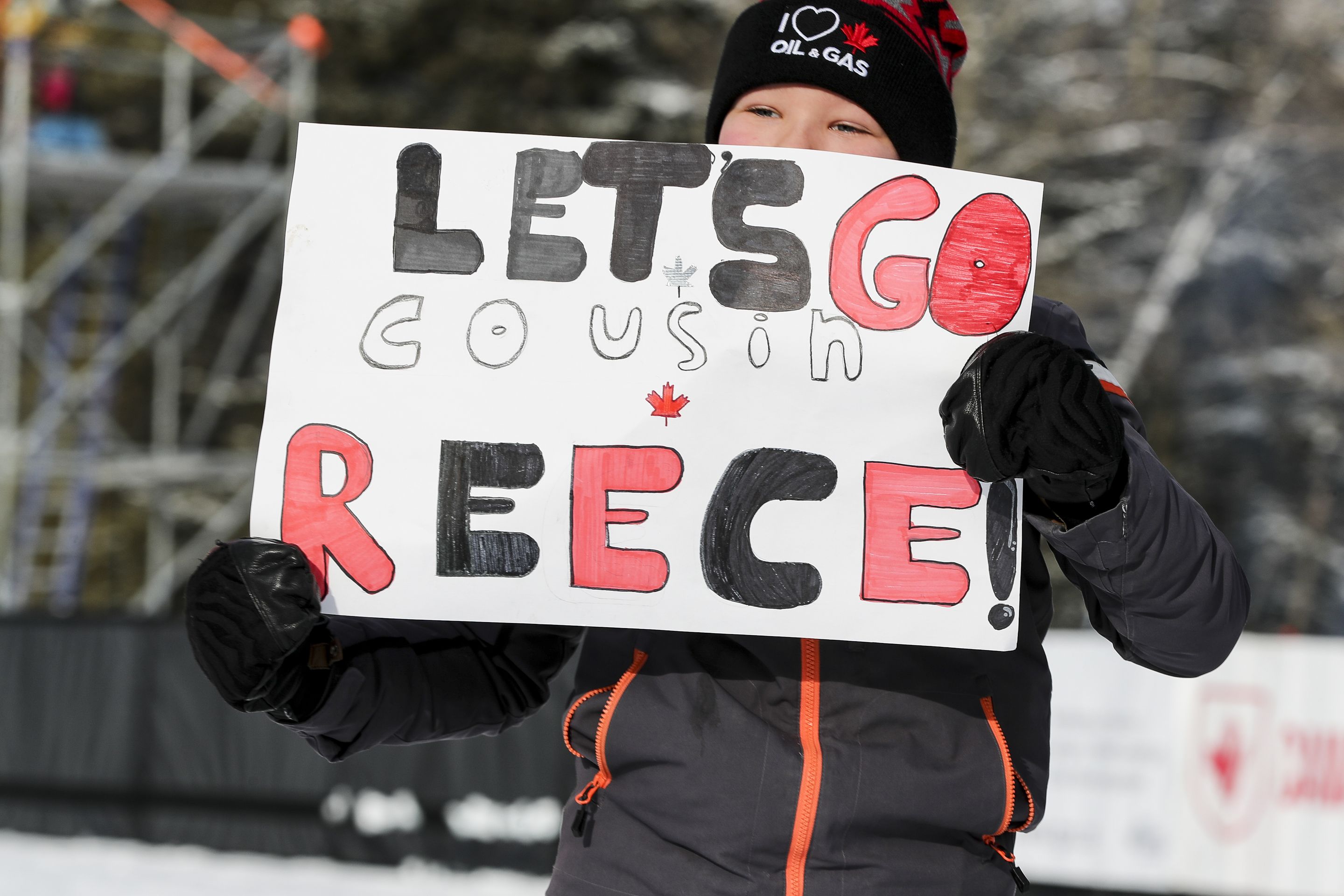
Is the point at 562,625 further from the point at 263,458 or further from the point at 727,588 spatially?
the point at 263,458

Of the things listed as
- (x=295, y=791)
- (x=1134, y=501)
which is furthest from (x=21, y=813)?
(x=1134, y=501)

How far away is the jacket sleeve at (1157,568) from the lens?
1449 mm

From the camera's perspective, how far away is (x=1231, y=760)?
5.43 meters

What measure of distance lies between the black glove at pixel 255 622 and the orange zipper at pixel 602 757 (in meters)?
0.34

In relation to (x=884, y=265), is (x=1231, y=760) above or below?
below

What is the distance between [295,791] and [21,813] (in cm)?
151

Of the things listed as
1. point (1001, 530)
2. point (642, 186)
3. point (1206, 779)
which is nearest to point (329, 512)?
point (642, 186)

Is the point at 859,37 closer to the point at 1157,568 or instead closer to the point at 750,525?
the point at 750,525

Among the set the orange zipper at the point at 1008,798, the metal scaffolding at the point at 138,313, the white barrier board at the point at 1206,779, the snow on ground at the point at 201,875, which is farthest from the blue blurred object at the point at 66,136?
the orange zipper at the point at 1008,798

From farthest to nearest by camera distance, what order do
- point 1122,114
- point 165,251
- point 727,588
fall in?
point 165,251, point 1122,114, point 727,588

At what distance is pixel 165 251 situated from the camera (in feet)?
58.7

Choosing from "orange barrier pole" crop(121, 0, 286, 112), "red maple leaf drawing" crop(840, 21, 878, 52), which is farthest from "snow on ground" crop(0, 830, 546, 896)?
"orange barrier pole" crop(121, 0, 286, 112)

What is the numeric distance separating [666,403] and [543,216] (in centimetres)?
29

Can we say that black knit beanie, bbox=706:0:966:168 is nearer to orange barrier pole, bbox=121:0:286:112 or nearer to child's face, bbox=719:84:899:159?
child's face, bbox=719:84:899:159
